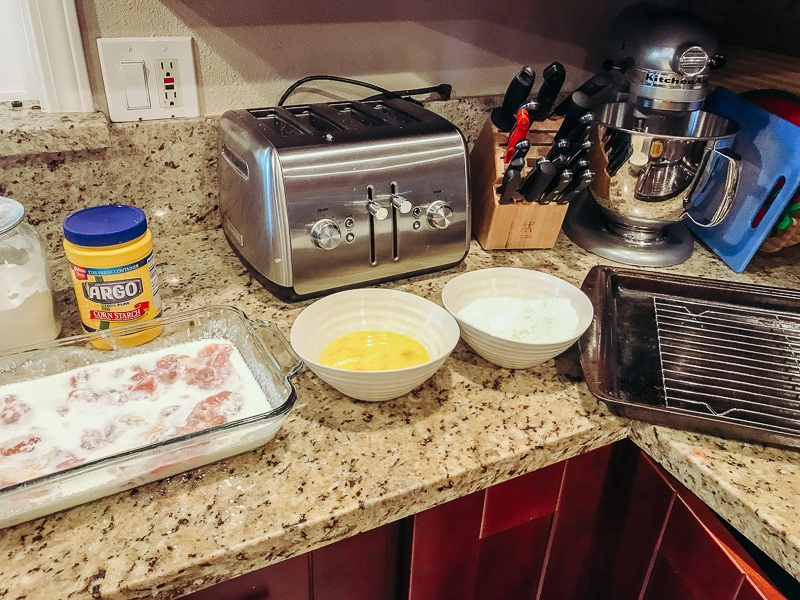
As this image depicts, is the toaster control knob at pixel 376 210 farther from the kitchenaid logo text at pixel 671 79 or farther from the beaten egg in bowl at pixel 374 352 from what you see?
the kitchenaid logo text at pixel 671 79

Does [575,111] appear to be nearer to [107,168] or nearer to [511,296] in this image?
[511,296]

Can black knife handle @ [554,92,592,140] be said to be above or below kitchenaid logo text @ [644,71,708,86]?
below

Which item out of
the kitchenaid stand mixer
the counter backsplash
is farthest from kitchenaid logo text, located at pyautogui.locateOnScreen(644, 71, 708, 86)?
the counter backsplash

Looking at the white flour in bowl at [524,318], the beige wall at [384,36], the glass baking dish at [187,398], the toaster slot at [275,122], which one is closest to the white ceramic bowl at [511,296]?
the white flour in bowl at [524,318]

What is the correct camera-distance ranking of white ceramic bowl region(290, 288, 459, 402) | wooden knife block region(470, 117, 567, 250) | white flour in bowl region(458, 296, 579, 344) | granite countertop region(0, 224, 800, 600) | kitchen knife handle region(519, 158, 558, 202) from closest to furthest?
1. granite countertop region(0, 224, 800, 600)
2. white ceramic bowl region(290, 288, 459, 402)
3. white flour in bowl region(458, 296, 579, 344)
4. kitchen knife handle region(519, 158, 558, 202)
5. wooden knife block region(470, 117, 567, 250)

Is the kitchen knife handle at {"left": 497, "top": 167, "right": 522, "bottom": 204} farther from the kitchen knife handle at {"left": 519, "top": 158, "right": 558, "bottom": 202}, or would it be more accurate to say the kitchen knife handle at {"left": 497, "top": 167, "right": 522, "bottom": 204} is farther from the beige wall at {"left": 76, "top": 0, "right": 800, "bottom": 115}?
the beige wall at {"left": 76, "top": 0, "right": 800, "bottom": 115}

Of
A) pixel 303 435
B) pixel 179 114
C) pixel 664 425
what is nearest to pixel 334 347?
pixel 303 435

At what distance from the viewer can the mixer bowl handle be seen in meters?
0.94

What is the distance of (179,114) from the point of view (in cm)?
98

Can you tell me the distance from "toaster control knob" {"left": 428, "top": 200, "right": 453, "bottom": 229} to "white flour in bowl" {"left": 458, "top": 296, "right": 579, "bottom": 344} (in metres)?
0.14

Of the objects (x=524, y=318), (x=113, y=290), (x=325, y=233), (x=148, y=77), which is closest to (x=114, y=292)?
(x=113, y=290)

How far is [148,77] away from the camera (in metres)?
0.93

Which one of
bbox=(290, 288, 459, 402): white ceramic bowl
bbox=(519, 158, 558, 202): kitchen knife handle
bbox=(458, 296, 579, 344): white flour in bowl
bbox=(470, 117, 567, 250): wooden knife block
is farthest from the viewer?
bbox=(470, 117, 567, 250): wooden knife block

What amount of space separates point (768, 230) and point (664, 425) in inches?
18.0
